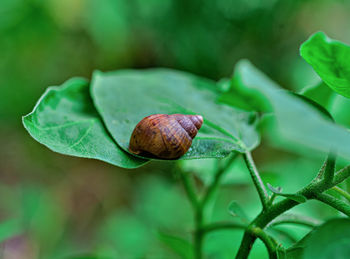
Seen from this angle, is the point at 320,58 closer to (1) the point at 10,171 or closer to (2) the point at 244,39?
(1) the point at 10,171

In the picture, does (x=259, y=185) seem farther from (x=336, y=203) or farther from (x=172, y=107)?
(x=172, y=107)

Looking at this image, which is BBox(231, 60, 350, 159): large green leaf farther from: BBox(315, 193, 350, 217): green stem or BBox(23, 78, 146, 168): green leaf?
BBox(23, 78, 146, 168): green leaf

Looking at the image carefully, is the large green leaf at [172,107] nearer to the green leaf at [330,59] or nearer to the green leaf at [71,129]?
the green leaf at [71,129]

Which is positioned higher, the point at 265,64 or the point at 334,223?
the point at 334,223

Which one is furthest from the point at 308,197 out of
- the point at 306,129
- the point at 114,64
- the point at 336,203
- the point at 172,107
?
the point at 114,64

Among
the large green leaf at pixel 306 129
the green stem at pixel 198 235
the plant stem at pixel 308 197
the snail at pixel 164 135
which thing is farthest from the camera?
the green stem at pixel 198 235

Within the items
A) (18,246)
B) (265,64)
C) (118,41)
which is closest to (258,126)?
(18,246)

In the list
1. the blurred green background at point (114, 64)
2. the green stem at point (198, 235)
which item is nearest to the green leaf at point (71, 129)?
the green stem at point (198, 235)
